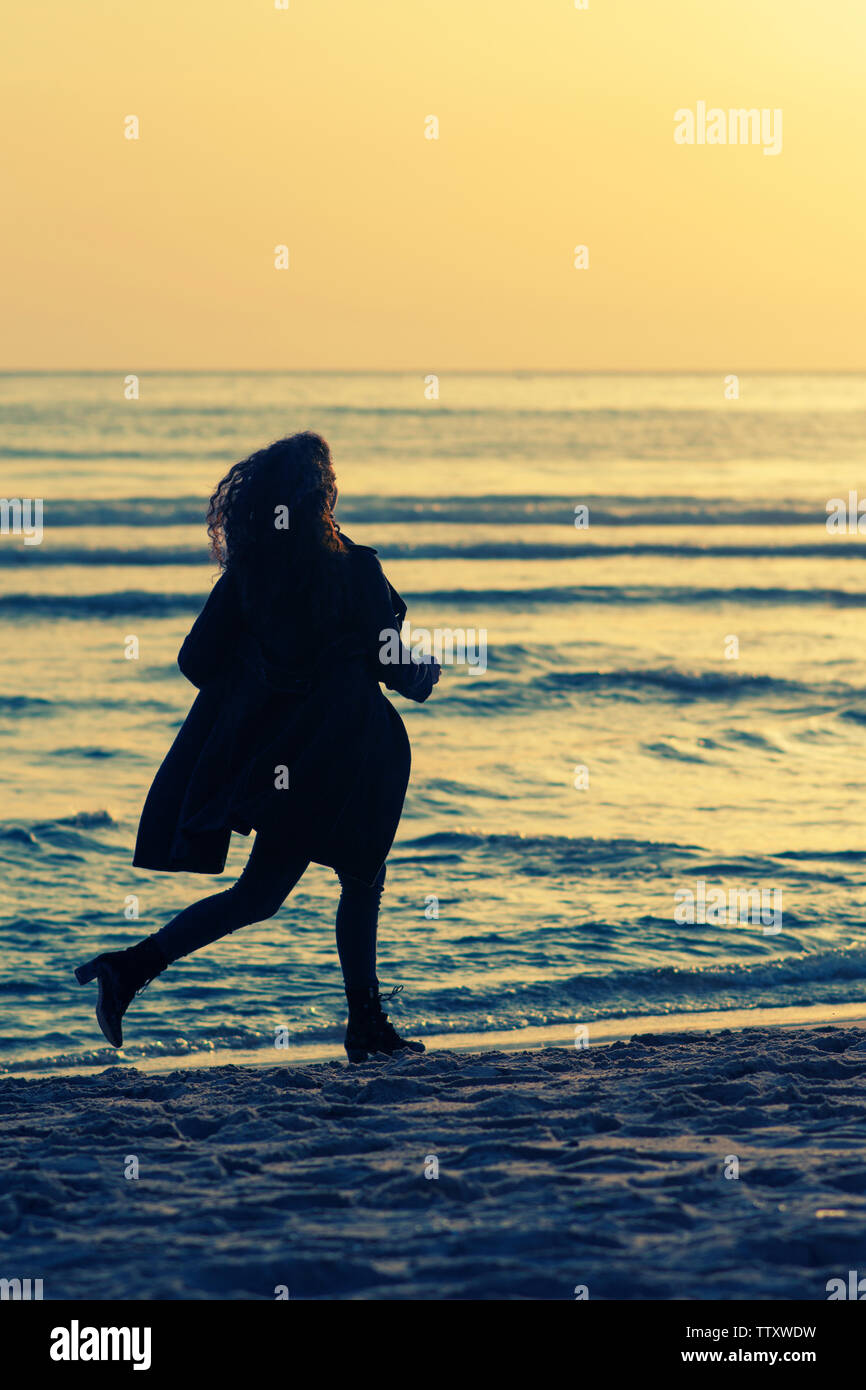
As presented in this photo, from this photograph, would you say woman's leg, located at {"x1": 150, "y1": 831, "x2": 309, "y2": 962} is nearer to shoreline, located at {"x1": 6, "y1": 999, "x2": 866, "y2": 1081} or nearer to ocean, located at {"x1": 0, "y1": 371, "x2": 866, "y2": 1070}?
shoreline, located at {"x1": 6, "y1": 999, "x2": 866, "y2": 1081}

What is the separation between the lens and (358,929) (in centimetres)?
395

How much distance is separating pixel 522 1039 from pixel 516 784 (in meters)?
3.13

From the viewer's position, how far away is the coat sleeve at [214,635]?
3.76m

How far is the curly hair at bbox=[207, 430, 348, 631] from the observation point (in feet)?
12.0

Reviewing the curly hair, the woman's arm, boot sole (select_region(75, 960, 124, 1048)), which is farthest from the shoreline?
the curly hair

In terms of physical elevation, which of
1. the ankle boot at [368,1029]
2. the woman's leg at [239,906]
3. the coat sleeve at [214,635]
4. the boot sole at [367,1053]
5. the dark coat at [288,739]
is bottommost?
the boot sole at [367,1053]

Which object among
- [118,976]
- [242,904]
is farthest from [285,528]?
[118,976]

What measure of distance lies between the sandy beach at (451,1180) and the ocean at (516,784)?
45.2 inches

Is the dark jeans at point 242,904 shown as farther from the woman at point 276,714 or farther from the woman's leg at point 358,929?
the woman's leg at point 358,929

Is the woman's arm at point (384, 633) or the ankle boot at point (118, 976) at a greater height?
the woman's arm at point (384, 633)

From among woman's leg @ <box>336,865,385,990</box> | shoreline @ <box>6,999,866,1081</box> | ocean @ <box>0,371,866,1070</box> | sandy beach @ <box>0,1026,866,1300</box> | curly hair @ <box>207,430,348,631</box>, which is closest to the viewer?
sandy beach @ <box>0,1026,866,1300</box>

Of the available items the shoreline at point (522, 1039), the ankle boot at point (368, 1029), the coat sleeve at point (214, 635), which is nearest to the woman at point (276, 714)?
the coat sleeve at point (214, 635)

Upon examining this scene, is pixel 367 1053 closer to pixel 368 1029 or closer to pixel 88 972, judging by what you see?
pixel 368 1029
